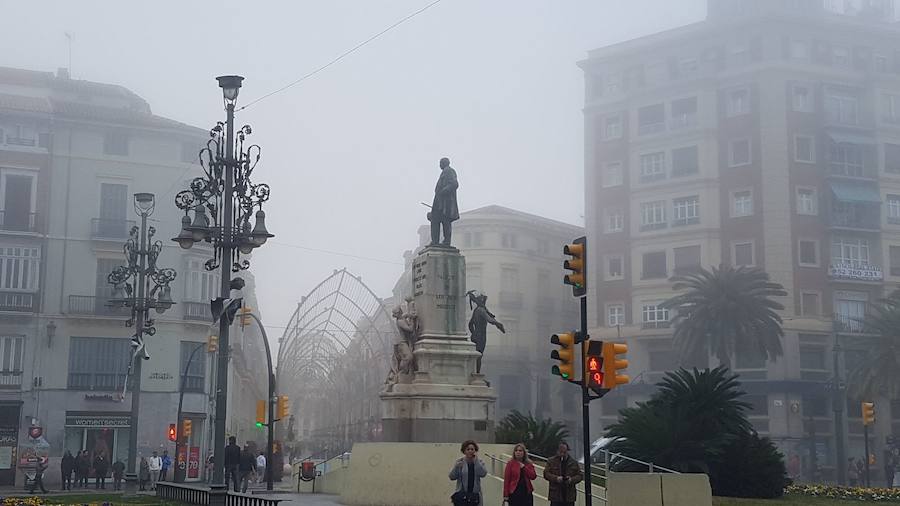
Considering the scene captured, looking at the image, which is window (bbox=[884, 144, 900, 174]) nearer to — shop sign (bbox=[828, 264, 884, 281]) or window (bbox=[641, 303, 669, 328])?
shop sign (bbox=[828, 264, 884, 281])

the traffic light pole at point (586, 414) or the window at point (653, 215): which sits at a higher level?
the window at point (653, 215)

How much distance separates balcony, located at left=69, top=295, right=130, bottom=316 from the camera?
1954 inches

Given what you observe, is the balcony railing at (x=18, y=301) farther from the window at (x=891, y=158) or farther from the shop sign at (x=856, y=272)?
the window at (x=891, y=158)

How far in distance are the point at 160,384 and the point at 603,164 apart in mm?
31988

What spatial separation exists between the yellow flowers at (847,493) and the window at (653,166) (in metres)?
42.0

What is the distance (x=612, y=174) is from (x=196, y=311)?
2877 centimetres

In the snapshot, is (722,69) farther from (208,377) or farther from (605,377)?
(605,377)

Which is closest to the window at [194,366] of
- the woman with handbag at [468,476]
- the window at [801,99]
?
the window at [801,99]

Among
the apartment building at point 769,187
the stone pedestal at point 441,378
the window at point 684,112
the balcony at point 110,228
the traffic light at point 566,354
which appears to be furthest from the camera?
the window at point 684,112

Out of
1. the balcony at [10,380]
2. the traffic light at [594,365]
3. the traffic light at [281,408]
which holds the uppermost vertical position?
the balcony at [10,380]

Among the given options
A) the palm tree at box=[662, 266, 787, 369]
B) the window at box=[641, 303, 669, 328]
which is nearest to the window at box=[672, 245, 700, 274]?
the window at box=[641, 303, 669, 328]

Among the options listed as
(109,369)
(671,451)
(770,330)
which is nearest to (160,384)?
(109,369)

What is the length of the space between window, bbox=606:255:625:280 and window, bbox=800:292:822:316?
11.3 metres

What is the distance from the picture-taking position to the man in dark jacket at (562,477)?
16.1 m
